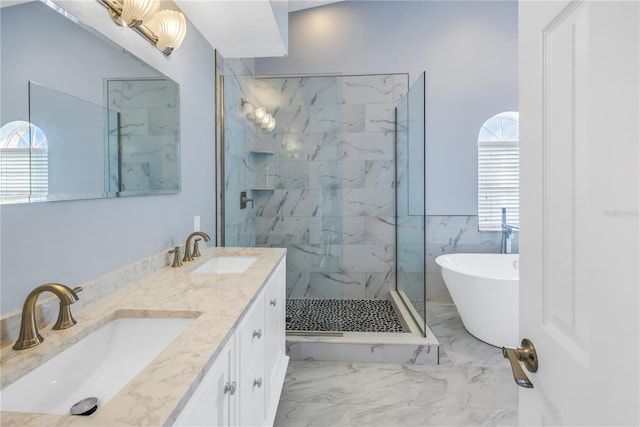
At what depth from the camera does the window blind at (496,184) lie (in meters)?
3.52

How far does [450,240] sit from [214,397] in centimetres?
317

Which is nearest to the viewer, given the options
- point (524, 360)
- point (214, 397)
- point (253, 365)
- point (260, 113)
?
point (524, 360)

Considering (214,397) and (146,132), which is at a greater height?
(146,132)

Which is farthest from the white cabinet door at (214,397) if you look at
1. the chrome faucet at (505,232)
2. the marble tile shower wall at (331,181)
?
the chrome faucet at (505,232)

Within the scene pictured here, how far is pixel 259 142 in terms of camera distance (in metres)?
2.91

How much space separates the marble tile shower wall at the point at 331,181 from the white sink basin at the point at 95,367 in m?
1.99

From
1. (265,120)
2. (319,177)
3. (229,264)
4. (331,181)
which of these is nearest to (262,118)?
(265,120)

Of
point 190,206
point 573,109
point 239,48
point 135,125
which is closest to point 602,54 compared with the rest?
point 573,109

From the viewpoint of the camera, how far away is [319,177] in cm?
298

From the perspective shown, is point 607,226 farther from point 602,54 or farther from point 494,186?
point 494,186

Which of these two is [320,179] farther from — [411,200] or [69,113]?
[69,113]

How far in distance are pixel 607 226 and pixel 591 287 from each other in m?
0.11

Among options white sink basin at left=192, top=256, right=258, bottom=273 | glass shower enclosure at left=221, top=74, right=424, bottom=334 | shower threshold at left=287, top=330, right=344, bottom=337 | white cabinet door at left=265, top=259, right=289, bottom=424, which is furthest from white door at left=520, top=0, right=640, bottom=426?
glass shower enclosure at left=221, top=74, right=424, bottom=334

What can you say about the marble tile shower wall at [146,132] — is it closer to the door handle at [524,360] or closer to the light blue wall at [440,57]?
the door handle at [524,360]
